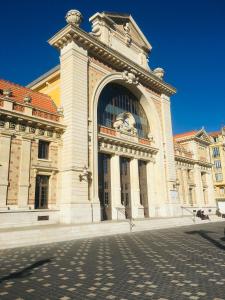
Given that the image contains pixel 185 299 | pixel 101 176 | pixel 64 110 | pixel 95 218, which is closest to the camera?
pixel 185 299

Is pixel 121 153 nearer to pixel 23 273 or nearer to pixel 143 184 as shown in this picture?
pixel 143 184

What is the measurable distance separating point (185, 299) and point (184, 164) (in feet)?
109

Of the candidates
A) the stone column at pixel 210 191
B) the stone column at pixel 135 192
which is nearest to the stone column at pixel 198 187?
the stone column at pixel 210 191

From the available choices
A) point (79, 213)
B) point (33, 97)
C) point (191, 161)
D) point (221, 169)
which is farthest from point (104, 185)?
point (221, 169)

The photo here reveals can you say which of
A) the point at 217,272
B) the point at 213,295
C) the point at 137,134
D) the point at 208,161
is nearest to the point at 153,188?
the point at 137,134

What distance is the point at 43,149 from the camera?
20812 millimetres

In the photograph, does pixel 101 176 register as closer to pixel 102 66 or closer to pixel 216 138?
pixel 102 66

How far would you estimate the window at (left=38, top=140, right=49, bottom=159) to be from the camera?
20.5 metres

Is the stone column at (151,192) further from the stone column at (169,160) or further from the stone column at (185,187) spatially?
the stone column at (185,187)

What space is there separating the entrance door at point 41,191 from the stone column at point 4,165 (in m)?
2.67

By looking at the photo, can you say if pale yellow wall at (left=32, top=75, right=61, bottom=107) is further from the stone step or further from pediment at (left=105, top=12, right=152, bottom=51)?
the stone step

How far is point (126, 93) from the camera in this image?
3062cm

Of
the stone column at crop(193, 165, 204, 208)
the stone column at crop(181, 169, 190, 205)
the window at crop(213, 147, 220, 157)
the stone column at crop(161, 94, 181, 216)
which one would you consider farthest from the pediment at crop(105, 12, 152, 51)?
the window at crop(213, 147, 220, 157)

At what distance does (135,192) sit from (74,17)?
57.9 ft
